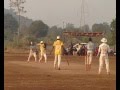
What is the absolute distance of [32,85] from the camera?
16234 millimetres

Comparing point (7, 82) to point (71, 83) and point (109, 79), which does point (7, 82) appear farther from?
point (109, 79)

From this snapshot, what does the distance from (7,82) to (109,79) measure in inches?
174

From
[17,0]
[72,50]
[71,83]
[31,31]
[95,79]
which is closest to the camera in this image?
[71,83]

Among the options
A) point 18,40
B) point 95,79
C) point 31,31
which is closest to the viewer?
point 95,79

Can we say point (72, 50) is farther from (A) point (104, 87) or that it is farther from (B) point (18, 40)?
(A) point (104, 87)

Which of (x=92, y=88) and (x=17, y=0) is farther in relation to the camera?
(x=17, y=0)

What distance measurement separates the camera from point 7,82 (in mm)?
17422

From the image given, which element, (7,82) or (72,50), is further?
(72,50)
